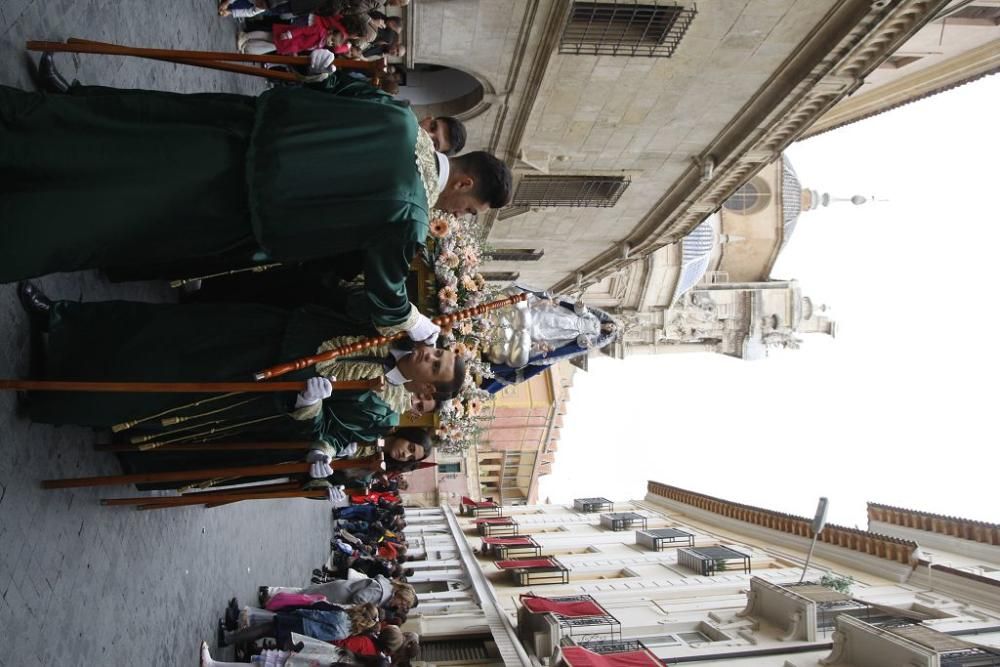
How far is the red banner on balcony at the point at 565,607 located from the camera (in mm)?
13859

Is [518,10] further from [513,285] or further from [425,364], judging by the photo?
[425,364]

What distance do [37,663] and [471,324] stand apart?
14.6 feet

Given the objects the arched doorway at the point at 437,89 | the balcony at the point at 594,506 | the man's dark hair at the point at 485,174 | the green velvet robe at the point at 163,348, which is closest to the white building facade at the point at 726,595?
the balcony at the point at 594,506

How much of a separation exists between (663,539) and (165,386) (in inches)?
753

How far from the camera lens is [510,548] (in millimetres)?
21891

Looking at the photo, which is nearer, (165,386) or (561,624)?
(165,386)

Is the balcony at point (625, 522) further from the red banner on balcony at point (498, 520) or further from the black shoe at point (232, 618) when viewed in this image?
the black shoe at point (232, 618)

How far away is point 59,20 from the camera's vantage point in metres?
5.25

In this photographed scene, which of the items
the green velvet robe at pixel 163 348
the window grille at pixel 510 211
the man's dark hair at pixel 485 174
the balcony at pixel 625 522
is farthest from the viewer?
the balcony at pixel 625 522

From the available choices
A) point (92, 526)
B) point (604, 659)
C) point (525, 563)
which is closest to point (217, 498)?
point (92, 526)

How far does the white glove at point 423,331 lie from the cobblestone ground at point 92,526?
2.55m

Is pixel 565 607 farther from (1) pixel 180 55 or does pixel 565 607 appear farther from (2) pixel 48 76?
(2) pixel 48 76

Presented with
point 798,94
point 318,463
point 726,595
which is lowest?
point 726,595

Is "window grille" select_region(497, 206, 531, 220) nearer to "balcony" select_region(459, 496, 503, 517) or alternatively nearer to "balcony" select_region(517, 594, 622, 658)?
"balcony" select_region(517, 594, 622, 658)
